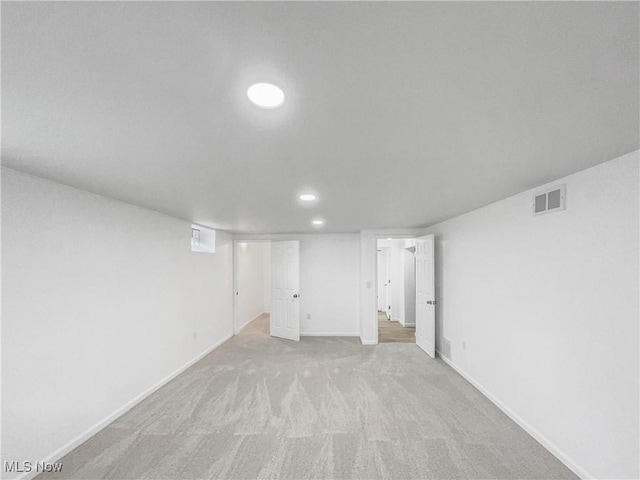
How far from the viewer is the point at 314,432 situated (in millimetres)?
2740

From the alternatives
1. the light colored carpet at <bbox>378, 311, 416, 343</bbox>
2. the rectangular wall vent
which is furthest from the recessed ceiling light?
the light colored carpet at <bbox>378, 311, 416, 343</bbox>

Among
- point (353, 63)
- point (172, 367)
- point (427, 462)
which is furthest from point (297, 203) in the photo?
point (172, 367)

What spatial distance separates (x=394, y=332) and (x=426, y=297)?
201 centimetres

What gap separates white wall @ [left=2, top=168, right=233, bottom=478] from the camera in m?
2.08

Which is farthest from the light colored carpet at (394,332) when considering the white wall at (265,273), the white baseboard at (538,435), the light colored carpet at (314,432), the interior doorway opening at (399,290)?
the white wall at (265,273)

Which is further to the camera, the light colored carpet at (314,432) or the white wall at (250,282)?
the white wall at (250,282)

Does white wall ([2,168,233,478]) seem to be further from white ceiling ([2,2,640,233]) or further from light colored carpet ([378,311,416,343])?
light colored carpet ([378,311,416,343])

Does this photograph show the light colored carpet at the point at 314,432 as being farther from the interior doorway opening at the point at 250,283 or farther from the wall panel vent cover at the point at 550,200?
the interior doorway opening at the point at 250,283

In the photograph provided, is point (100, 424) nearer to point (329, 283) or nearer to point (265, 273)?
point (329, 283)

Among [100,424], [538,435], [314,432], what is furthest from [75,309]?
[538,435]

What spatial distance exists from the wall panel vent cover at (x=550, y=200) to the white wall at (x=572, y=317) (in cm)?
5

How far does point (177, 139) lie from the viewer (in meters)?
1.53

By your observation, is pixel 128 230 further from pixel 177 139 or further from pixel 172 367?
pixel 177 139

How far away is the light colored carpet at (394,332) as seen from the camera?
6113 mm
